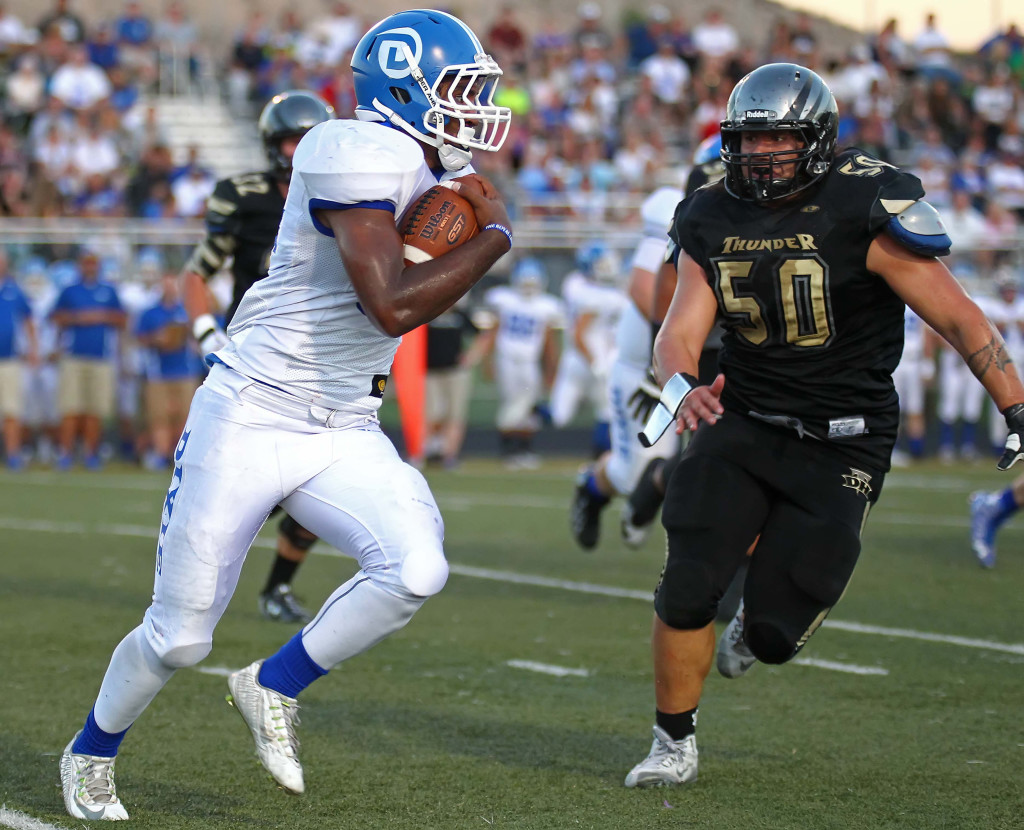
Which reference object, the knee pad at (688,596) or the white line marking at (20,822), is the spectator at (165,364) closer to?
the white line marking at (20,822)

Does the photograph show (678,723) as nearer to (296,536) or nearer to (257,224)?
(296,536)

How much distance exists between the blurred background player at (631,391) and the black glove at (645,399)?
0.04m

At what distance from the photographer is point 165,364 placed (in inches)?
497

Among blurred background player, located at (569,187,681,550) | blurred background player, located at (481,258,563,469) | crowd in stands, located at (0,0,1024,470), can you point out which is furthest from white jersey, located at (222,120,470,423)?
blurred background player, located at (481,258,563,469)

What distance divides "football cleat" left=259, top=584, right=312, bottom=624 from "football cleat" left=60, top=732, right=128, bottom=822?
2.51 metres

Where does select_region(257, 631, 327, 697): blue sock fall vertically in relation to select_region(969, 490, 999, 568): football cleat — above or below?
above

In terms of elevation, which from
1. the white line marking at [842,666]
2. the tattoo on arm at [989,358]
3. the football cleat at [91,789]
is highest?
the tattoo on arm at [989,358]

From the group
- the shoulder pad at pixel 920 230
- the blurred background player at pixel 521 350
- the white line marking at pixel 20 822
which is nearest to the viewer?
the white line marking at pixel 20 822

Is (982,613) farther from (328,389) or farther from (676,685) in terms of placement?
(328,389)

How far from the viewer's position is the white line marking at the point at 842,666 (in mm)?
4957

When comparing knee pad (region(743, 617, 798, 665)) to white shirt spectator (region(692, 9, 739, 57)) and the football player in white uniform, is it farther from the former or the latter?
white shirt spectator (region(692, 9, 739, 57))

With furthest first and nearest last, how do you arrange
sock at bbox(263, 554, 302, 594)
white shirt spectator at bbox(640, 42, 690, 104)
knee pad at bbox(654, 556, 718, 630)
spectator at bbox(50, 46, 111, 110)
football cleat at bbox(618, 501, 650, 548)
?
white shirt spectator at bbox(640, 42, 690, 104) < spectator at bbox(50, 46, 111, 110) < football cleat at bbox(618, 501, 650, 548) < sock at bbox(263, 554, 302, 594) < knee pad at bbox(654, 556, 718, 630)

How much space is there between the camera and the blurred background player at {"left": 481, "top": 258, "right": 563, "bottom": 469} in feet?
43.8

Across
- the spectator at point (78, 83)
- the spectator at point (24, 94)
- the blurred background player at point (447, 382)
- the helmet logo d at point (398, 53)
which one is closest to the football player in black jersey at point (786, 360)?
the helmet logo d at point (398, 53)
